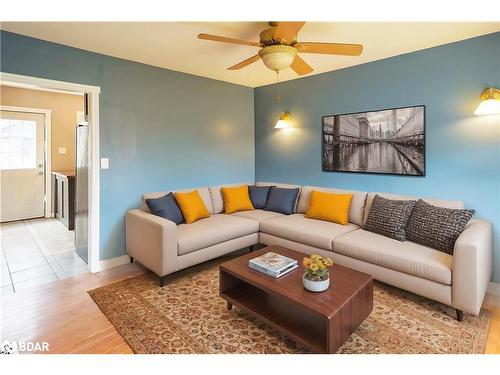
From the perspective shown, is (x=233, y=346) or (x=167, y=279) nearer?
(x=233, y=346)

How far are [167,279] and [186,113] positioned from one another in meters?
2.21

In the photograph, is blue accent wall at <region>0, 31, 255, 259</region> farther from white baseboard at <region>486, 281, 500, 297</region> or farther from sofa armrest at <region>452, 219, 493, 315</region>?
white baseboard at <region>486, 281, 500, 297</region>

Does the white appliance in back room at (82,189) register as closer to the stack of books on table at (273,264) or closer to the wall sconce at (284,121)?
the stack of books on table at (273,264)

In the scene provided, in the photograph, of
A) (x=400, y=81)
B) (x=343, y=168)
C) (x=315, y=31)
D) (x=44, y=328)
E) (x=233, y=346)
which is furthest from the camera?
(x=343, y=168)

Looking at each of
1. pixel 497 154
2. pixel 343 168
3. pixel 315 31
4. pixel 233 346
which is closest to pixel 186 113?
pixel 315 31

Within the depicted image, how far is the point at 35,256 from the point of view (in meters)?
3.46

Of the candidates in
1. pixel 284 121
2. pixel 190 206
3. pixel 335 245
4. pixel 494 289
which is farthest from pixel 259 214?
pixel 494 289

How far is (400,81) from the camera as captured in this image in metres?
3.08

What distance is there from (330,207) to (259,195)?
1.18 metres

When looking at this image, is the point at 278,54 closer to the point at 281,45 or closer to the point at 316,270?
the point at 281,45

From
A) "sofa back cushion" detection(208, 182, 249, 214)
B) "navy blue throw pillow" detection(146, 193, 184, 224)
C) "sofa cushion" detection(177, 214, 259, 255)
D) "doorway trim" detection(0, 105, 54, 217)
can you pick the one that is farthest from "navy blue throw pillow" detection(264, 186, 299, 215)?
"doorway trim" detection(0, 105, 54, 217)

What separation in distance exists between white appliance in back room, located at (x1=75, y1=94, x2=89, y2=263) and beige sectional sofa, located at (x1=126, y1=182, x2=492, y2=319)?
0.58 metres
